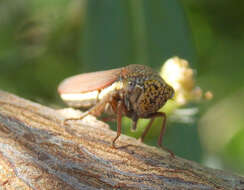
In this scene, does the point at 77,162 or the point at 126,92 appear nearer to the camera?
the point at 77,162

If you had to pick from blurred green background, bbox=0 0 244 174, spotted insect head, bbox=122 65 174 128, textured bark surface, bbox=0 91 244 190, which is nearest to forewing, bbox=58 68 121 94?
spotted insect head, bbox=122 65 174 128

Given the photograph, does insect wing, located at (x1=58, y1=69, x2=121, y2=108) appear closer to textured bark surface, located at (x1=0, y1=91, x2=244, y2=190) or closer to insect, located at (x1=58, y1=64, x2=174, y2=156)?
insect, located at (x1=58, y1=64, x2=174, y2=156)

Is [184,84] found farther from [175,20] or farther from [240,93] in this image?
[240,93]

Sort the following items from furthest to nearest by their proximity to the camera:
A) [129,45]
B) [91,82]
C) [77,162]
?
[129,45]
[91,82]
[77,162]

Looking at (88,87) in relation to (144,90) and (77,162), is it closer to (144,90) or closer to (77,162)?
(144,90)

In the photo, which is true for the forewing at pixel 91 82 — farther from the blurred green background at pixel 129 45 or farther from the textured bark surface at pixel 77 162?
the blurred green background at pixel 129 45

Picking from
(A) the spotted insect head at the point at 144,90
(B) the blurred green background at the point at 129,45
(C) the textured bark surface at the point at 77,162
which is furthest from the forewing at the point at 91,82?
(B) the blurred green background at the point at 129,45

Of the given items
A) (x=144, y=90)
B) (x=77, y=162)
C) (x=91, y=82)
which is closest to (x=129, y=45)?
(x=91, y=82)
